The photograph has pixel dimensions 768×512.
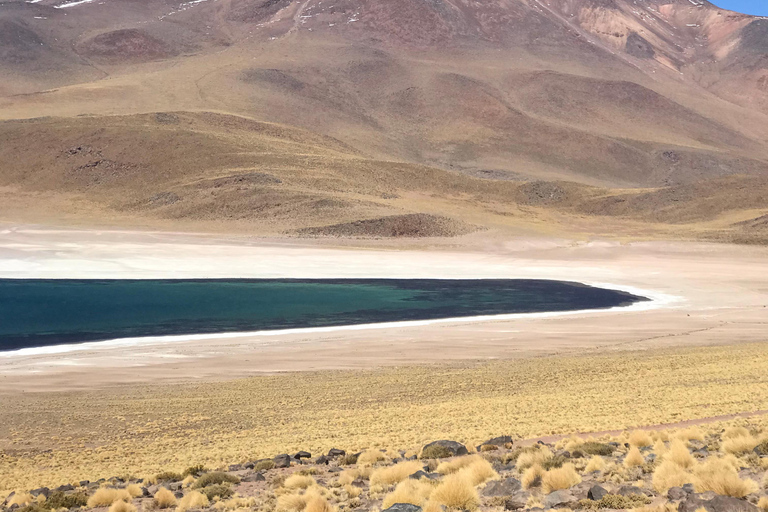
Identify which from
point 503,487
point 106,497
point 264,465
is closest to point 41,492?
point 106,497

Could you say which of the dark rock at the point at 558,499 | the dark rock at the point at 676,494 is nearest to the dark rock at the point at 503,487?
the dark rock at the point at 558,499

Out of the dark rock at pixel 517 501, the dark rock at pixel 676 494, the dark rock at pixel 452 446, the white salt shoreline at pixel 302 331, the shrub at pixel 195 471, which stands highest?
the white salt shoreline at pixel 302 331

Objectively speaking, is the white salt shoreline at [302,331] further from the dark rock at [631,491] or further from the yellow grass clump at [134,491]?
the dark rock at [631,491]

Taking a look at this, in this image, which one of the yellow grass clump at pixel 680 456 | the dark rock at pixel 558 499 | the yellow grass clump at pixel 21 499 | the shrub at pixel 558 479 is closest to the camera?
the dark rock at pixel 558 499

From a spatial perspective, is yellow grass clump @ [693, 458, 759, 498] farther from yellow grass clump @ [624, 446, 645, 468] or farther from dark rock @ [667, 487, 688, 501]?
yellow grass clump @ [624, 446, 645, 468]

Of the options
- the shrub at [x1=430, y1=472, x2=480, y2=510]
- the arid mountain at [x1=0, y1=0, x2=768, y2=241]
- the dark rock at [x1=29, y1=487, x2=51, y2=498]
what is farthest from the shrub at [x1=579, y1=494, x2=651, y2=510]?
the arid mountain at [x1=0, y1=0, x2=768, y2=241]
